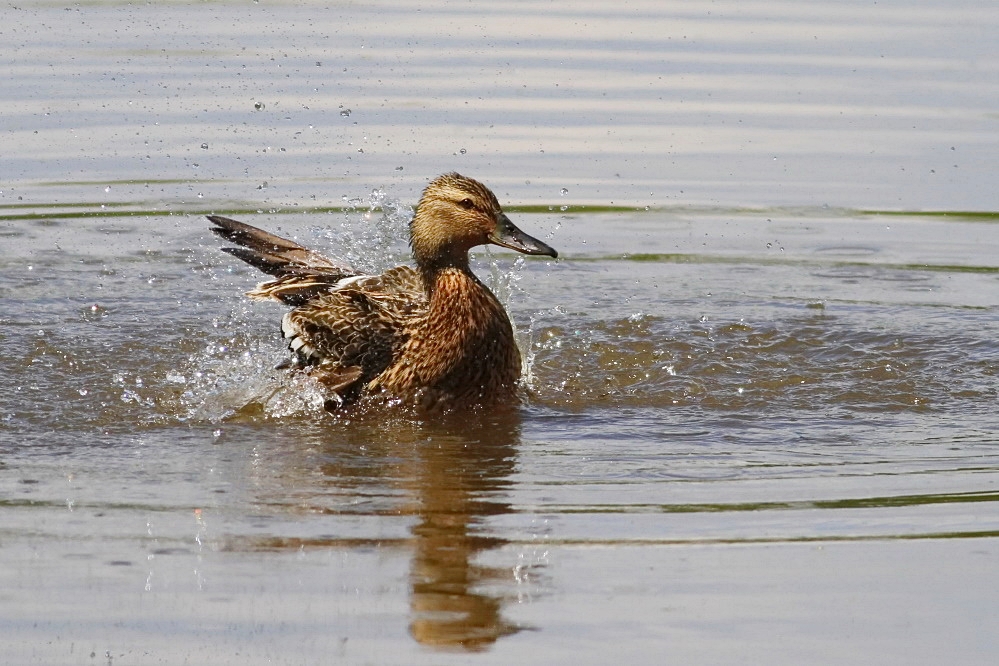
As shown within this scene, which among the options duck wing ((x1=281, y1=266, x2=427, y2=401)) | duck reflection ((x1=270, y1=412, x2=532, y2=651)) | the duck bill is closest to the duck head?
the duck bill

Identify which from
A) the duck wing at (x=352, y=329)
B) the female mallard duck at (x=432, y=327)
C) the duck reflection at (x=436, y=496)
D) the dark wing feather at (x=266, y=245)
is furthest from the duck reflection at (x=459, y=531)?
the dark wing feather at (x=266, y=245)

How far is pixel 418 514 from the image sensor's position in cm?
618

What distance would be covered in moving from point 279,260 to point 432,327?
1204 millimetres

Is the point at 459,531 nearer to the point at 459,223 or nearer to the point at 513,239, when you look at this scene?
the point at 513,239

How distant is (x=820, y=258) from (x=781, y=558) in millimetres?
5168

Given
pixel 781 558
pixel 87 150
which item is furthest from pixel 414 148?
pixel 781 558

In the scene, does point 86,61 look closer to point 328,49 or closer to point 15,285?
point 328,49

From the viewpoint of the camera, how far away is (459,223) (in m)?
8.19

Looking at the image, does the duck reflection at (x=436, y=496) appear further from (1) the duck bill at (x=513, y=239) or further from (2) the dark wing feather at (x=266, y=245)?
(2) the dark wing feather at (x=266, y=245)

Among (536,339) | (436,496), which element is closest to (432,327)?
(536,339)

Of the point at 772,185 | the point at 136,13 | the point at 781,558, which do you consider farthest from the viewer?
the point at 136,13

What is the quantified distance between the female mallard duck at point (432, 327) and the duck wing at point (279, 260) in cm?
18

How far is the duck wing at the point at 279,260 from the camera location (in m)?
8.77

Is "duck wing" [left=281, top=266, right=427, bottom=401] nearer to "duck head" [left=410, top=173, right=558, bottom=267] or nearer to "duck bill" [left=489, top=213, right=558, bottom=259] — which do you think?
"duck head" [left=410, top=173, right=558, bottom=267]
